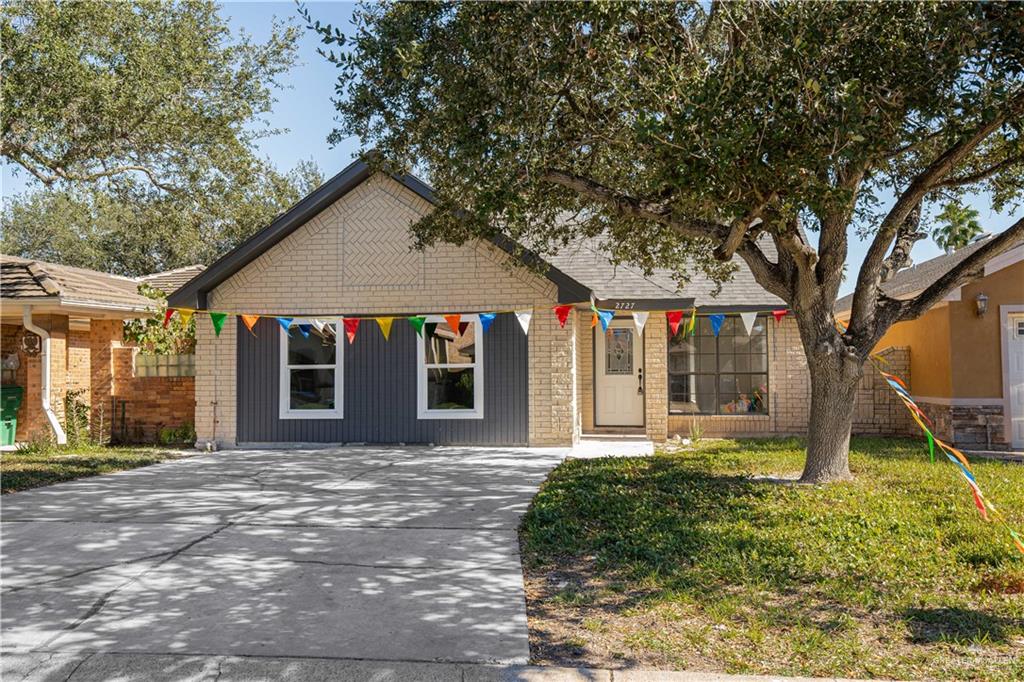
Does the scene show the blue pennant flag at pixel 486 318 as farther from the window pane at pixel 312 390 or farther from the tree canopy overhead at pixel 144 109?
the tree canopy overhead at pixel 144 109

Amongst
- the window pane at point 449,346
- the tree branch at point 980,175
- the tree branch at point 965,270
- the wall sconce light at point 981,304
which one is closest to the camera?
the tree branch at point 965,270

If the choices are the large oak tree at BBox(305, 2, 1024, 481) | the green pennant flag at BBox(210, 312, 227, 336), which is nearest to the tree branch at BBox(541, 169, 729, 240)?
the large oak tree at BBox(305, 2, 1024, 481)

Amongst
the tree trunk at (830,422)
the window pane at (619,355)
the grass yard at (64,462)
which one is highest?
the window pane at (619,355)

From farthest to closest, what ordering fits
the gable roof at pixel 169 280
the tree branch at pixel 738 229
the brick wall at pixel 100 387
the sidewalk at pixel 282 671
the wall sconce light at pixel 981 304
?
the gable roof at pixel 169 280 < the brick wall at pixel 100 387 < the wall sconce light at pixel 981 304 < the tree branch at pixel 738 229 < the sidewalk at pixel 282 671

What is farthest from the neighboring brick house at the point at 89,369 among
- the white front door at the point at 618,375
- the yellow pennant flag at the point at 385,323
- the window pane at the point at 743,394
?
the window pane at the point at 743,394

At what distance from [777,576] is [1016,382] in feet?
32.9

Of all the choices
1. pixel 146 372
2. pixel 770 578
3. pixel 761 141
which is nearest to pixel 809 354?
pixel 761 141

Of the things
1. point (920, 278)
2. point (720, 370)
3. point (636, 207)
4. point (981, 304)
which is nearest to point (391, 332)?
point (636, 207)

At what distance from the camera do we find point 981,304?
12.8 meters

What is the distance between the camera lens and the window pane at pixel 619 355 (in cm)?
1497

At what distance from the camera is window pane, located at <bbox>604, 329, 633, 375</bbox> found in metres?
15.0

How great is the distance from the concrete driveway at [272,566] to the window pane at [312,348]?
365 cm

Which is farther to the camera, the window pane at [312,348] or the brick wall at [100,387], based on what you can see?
the brick wall at [100,387]

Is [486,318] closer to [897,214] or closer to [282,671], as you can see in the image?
[897,214]
